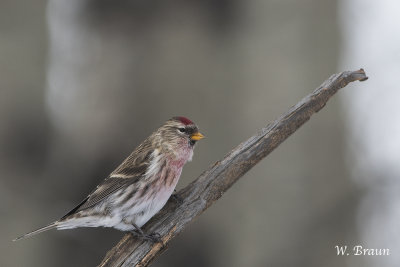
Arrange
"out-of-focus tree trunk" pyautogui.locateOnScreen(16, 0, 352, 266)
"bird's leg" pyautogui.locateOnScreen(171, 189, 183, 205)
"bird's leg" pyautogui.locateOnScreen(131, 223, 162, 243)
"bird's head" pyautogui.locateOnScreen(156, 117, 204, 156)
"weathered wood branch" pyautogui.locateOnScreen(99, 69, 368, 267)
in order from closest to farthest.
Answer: "bird's leg" pyautogui.locateOnScreen(131, 223, 162, 243), "weathered wood branch" pyautogui.locateOnScreen(99, 69, 368, 267), "bird's leg" pyautogui.locateOnScreen(171, 189, 183, 205), "bird's head" pyautogui.locateOnScreen(156, 117, 204, 156), "out-of-focus tree trunk" pyautogui.locateOnScreen(16, 0, 352, 266)

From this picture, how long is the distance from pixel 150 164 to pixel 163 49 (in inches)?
47.7

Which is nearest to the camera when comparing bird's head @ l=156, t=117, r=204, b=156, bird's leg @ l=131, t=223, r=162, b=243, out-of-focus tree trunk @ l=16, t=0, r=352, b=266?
bird's leg @ l=131, t=223, r=162, b=243

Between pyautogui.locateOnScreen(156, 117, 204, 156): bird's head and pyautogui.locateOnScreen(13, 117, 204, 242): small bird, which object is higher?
pyautogui.locateOnScreen(156, 117, 204, 156): bird's head

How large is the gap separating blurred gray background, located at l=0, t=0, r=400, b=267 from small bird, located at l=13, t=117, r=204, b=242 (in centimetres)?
72

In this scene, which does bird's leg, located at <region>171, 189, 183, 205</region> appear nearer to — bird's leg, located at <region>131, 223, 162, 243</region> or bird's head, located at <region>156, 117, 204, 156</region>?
bird's leg, located at <region>131, 223, 162, 243</region>

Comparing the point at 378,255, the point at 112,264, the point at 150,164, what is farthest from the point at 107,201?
the point at 378,255

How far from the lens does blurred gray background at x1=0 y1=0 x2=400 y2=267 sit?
4203 mm

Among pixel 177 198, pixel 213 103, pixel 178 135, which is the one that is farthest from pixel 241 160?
pixel 213 103

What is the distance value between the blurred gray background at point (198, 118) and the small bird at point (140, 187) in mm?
719

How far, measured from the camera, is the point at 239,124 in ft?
14.2

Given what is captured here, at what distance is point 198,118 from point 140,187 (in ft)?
3.49

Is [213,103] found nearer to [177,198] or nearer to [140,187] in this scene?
[140,187]

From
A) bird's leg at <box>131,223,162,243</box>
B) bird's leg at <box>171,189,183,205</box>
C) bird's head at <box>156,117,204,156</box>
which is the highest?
bird's head at <box>156,117,204,156</box>

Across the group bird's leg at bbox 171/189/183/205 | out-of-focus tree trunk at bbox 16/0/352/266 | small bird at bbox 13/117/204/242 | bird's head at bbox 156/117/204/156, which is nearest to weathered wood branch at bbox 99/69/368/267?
bird's leg at bbox 171/189/183/205
